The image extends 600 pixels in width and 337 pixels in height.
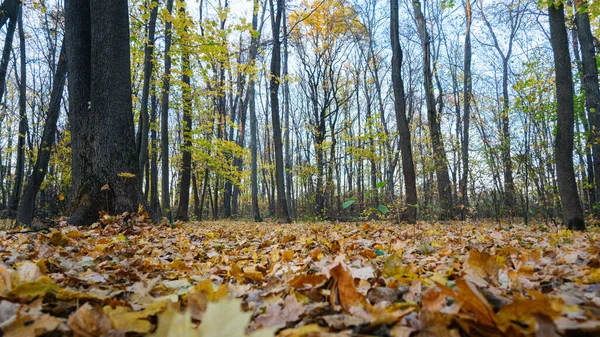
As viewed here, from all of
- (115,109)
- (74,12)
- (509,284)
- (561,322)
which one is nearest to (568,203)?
(509,284)

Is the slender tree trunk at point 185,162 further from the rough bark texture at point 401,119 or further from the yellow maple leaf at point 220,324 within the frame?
the yellow maple leaf at point 220,324

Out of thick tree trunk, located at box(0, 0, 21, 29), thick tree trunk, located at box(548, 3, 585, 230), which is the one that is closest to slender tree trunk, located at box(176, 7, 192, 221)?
thick tree trunk, located at box(0, 0, 21, 29)

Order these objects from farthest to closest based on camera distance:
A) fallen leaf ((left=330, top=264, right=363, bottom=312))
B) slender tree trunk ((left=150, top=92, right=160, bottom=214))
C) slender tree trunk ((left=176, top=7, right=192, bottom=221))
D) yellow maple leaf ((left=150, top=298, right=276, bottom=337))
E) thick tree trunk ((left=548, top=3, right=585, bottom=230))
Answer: slender tree trunk ((left=176, top=7, right=192, bottom=221)) < slender tree trunk ((left=150, top=92, right=160, bottom=214)) < thick tree trunk ((left=548, top=3, right=585, bottom=230)) < fallen leaf ((left=330, top=264, right=363, bottom=312)) < yellow maple leaf ((left=150, top=298, right=276, bottom=337))

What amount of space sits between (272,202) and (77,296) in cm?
2398

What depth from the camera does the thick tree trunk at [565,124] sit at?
473cm

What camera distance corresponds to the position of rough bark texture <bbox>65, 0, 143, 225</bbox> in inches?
154

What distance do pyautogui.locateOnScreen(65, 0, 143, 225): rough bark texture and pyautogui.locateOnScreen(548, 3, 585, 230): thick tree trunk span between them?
6138mm

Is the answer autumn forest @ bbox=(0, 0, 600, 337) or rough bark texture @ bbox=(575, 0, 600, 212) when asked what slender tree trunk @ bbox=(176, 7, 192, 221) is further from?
rough bark texture @ bbox=(575, 0, 600, 212)

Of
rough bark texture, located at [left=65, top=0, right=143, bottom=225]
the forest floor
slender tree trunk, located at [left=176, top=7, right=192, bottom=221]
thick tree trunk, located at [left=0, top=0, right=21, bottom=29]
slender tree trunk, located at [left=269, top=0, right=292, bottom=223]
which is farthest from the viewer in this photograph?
slender tree trunk, located at [left=176, top=7, right=192, bottom=221]

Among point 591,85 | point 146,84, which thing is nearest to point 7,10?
point 146,84

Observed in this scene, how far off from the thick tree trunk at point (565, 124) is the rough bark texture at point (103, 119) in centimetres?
614

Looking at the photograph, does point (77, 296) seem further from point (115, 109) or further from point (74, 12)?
point (74, 12)

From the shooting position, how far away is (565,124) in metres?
4.73

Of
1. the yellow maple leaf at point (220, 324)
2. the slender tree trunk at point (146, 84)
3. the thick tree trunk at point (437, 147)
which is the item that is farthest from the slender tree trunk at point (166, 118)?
the yellow maple leaf at point (220, 324)
